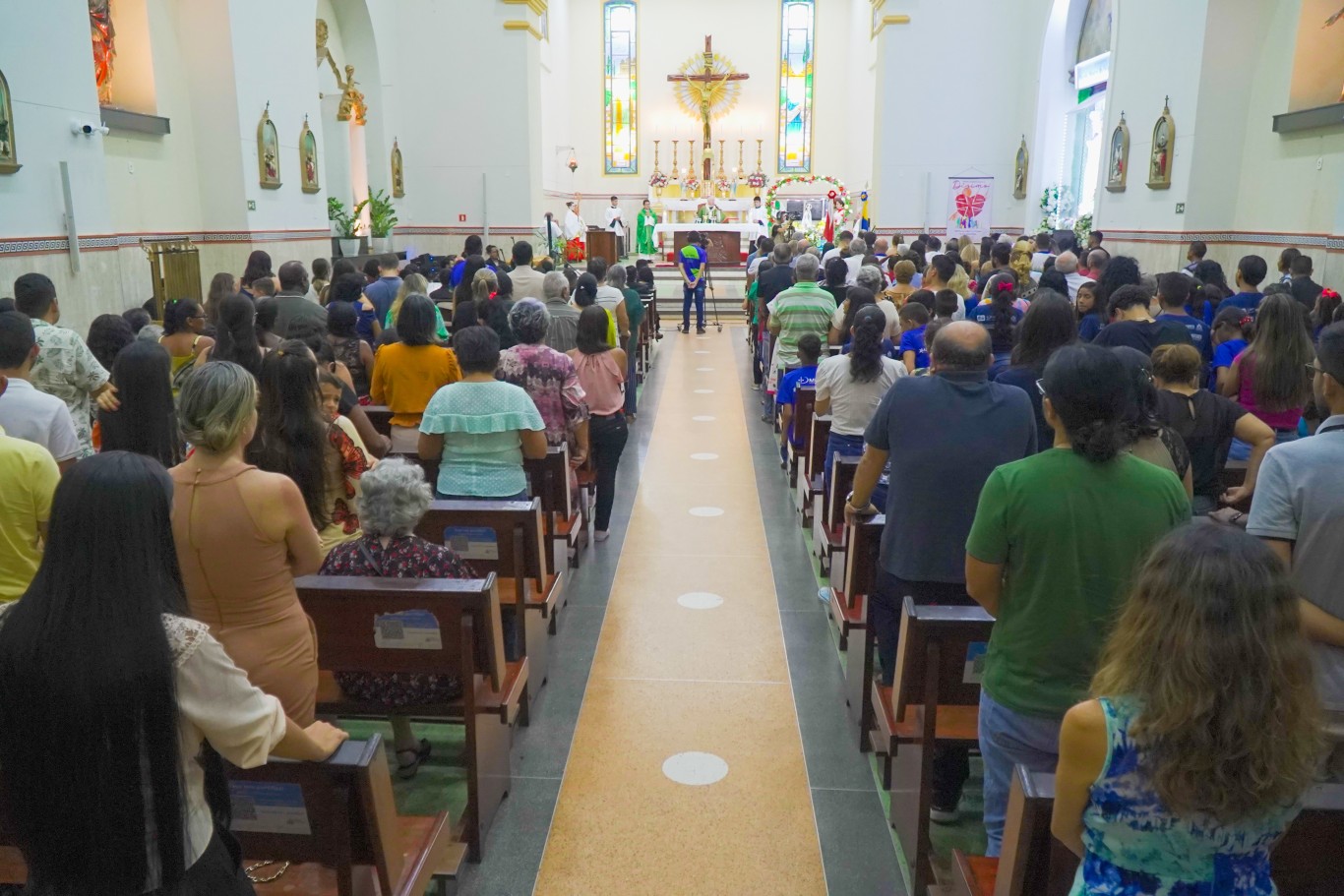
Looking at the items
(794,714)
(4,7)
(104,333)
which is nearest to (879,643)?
(794,714)

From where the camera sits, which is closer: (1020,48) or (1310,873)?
(1310,873)

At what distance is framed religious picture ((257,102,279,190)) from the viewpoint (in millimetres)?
11680

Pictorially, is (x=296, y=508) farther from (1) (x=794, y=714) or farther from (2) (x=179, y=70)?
(2) (x=179, y=70)

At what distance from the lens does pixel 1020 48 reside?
1794 cm

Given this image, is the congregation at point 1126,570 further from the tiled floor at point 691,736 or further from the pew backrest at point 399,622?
the pew backrest at point 399,622

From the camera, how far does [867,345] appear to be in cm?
474

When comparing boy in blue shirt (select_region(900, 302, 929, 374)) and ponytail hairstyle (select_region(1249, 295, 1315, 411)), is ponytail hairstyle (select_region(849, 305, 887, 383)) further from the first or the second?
ponytail hairstyle (select_region(1249, 295, 1315, 411))

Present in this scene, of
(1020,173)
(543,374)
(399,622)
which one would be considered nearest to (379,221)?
(1020,173)

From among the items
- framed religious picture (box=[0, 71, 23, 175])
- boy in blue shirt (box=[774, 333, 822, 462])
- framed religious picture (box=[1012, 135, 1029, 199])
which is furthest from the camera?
framed religious picture (box=[1012, 135, 1029, 199])

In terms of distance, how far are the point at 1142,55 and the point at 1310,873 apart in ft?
41.4

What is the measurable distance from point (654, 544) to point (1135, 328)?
9.69 ft

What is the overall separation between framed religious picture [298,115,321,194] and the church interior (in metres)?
1.01

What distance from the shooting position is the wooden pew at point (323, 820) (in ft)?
6.90

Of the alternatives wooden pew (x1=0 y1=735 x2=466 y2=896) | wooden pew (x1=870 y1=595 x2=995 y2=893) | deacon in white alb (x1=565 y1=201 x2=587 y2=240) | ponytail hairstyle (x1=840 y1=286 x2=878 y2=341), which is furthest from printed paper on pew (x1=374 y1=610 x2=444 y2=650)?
deacon in white alb (x1=565 y1=201 x2=587 y2=240)
